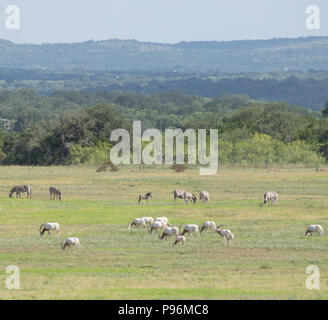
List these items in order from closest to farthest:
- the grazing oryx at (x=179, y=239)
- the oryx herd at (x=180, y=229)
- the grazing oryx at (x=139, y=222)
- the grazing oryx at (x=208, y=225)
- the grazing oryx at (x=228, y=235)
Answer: the grazing oryx at (x=179, y=239) < the grazing oryx at (x=228, y=235) < the oryx herd at (x=180, y=229) < the grazing oryx at (x=208, y=225) < the grazing oryx at (x=139, y=222)

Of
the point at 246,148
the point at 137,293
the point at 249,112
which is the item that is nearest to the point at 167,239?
the point at 137,293

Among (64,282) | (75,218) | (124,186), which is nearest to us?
(64,282)

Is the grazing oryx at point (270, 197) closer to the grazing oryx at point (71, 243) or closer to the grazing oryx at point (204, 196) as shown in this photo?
the grazing oryx at point (204, 196)

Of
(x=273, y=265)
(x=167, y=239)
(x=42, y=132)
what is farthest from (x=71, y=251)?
(x=42, y=132)

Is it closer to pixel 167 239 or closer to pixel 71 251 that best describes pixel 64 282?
pixel 71 251

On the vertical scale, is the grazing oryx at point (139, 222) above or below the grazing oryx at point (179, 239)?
below

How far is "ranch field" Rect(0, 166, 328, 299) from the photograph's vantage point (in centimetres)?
2394

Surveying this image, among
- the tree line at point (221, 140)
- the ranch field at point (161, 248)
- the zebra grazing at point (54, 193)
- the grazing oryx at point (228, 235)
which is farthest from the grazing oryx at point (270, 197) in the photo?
the tree line at point (221, 140)

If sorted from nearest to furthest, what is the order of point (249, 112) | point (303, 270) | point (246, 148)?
A: point (303, 270), point (246, 148), point (249, 112)

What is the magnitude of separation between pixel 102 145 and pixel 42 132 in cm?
1083

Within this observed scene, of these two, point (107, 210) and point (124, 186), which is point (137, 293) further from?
point (124, 186)

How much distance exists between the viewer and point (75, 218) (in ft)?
138

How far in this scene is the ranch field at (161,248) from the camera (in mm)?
23938

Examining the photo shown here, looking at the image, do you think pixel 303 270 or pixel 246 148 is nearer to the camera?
pixel 303 270
